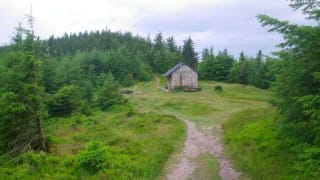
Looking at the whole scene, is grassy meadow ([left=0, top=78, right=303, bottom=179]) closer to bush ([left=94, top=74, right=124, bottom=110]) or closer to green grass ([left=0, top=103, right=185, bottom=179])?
green grass ([left=0, top=103, right=185, bottom=179])

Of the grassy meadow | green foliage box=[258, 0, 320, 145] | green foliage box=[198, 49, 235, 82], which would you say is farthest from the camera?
green foliage box=[198, 49, 235, 82]

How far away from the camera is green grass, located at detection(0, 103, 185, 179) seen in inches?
748

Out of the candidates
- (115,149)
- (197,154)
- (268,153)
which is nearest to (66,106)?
(115,149)

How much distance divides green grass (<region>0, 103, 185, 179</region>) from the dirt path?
71 cm

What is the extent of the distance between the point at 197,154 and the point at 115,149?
17.2 ft

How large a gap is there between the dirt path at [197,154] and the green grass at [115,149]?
71 centimetres

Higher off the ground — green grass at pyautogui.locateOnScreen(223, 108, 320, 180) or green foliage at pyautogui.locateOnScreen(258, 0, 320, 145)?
green foliage at pyautogui.locateOnScreen(258, 0, 320, 145)

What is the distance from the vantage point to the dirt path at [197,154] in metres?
17.9

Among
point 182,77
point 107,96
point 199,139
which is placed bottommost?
point 199,139

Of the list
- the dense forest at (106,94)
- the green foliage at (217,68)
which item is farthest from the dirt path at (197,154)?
the green foliage at (217,68)

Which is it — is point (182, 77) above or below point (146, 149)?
above

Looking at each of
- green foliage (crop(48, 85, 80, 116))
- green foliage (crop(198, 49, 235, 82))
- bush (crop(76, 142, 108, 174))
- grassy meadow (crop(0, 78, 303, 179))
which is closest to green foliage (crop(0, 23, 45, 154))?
grassy meadow (crop(0, 78, 303, 179))

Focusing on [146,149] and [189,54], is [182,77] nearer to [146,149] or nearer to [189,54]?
[189,54]

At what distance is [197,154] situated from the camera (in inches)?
883
